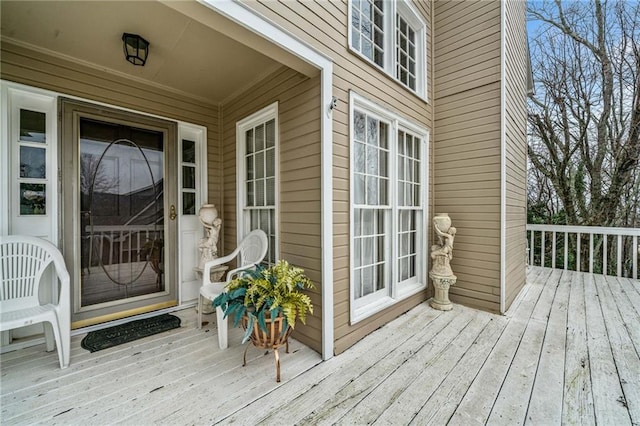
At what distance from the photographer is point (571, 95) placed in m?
7.07

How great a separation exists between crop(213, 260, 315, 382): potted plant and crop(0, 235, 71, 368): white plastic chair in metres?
1.28

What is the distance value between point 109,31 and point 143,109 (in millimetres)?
940

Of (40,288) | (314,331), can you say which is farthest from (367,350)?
(40,288)

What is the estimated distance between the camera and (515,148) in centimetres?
385

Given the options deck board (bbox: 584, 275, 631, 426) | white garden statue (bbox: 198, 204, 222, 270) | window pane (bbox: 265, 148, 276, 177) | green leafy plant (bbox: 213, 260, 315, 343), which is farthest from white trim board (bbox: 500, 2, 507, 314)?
white garden statue (bbox: 198, 204, 222, 270)

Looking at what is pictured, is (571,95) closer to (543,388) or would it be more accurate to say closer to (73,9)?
(543,388)

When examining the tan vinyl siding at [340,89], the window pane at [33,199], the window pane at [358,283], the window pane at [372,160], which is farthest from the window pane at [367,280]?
the window pane at [33,199]

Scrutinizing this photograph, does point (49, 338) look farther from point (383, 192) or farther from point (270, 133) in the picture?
point (383, 192)

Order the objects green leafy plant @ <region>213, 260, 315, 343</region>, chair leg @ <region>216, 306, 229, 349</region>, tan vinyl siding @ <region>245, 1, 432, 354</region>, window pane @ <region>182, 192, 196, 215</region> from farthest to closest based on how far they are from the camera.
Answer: window pane @ <region>182, 192, 196, 215</region> < chair leg @ <region>216, 306, 229, 349</region> < tan vinyl siding @ <region>245, 1, 432, 354</region> < green leafy plant @ <region>213, 260, 315, 343</region>

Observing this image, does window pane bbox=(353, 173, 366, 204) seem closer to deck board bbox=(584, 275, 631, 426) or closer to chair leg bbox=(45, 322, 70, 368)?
deck board bbox=(584, 275, 631, 426)

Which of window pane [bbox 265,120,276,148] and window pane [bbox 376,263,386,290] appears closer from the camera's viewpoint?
window pane [bbox 265,120,276,148]

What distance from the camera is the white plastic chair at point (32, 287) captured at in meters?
2.11

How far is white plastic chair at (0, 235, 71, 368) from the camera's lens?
82.9 inches

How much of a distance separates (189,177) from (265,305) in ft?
7.75
